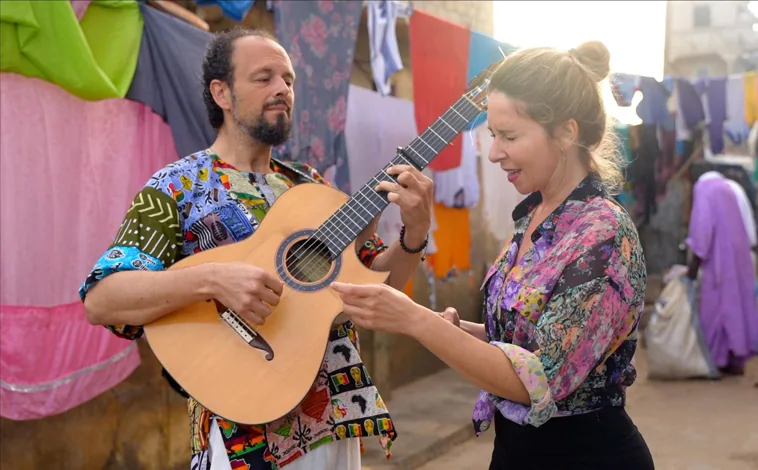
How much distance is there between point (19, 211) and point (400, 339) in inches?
185

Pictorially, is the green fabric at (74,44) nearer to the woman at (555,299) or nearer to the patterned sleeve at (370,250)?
the patterned sleeve at (370,250)

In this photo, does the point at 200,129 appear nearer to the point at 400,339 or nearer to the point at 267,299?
the point at 267,299

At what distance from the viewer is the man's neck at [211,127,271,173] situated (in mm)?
2213

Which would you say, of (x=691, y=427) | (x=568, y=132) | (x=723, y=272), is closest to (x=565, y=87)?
(x=568, y=132)

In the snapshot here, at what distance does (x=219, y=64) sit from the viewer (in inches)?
88.7

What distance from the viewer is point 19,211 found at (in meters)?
3.16

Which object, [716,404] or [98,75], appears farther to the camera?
[716,404]

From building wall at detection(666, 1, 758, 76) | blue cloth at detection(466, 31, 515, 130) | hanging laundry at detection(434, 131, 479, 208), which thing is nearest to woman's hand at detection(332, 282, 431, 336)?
blue cloth at detection(466, 31, 515, 130)

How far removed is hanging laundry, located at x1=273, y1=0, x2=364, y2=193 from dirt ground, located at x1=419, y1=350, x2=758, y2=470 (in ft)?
7.51

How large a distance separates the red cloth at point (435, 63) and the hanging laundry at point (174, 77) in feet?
6.76

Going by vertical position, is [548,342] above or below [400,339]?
above

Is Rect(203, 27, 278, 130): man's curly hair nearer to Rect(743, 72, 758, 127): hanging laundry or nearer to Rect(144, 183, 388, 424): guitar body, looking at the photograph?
Rect(144, 183, 388, 424): guitar body

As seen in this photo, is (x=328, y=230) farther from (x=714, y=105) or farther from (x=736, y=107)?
(x=736, y=107)

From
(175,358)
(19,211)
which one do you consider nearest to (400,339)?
(19,211)
